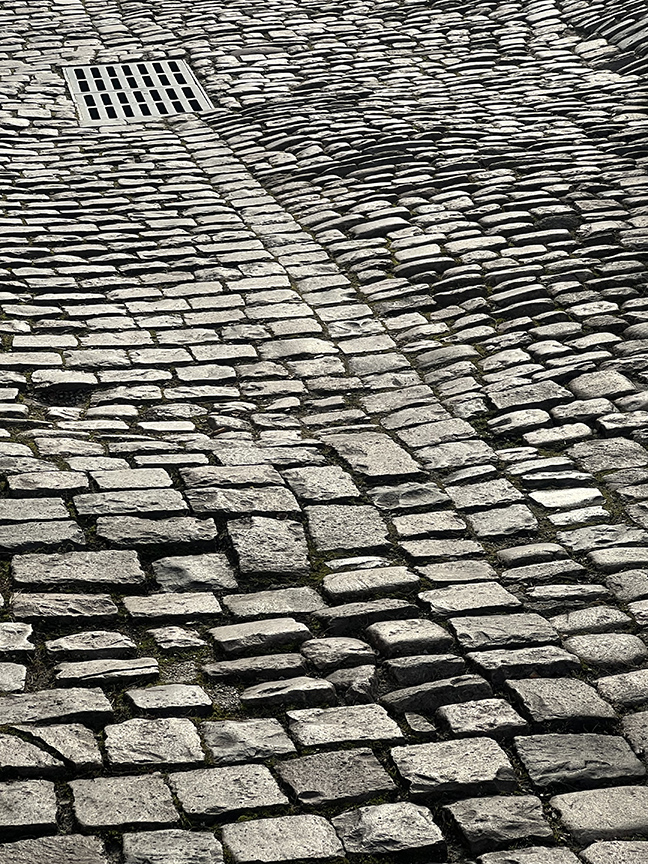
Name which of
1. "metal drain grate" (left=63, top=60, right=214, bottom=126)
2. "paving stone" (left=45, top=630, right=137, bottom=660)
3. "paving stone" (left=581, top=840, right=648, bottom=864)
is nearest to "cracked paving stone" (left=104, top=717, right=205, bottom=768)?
"paving stone" (left=45, top=630, right=137, bottom=660)

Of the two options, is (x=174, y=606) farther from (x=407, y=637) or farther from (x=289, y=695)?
(x=407, y=637)

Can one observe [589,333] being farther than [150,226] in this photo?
No

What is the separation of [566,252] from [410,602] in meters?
3.05

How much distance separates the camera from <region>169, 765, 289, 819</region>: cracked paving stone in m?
2.48

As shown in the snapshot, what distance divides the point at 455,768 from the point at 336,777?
26 cm

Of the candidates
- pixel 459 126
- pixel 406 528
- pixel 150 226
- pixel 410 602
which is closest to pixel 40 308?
pixel 150 226

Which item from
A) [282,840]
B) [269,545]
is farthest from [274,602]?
[282,840]

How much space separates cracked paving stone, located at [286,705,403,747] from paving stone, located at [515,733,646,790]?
305 mm

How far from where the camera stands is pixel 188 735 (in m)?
2.71

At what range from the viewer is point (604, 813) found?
2.50 m

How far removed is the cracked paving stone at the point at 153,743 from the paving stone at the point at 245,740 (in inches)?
1.4

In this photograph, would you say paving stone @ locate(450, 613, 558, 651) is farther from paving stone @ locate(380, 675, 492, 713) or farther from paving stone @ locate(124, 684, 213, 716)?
paving stone @ locate(124, 684, 213, 716)

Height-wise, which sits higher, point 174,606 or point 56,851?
point 56,851

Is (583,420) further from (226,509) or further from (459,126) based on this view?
(459,126)
